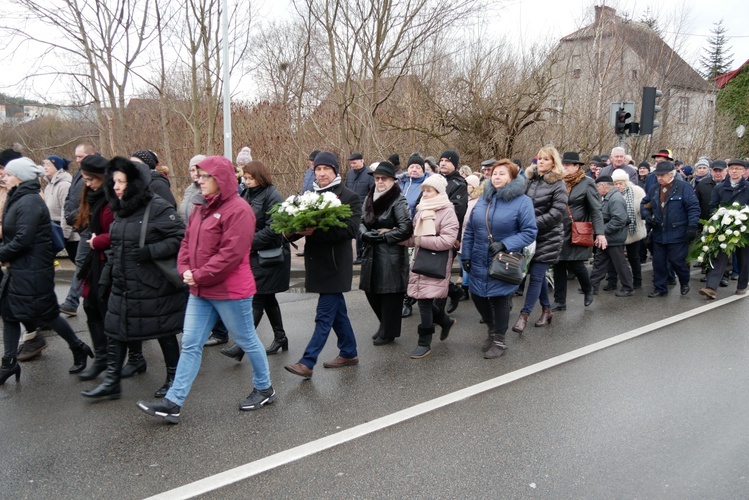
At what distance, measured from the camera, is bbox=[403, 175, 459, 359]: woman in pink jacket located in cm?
604

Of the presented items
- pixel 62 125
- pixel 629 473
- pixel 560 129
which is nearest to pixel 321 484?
pixel 629 473

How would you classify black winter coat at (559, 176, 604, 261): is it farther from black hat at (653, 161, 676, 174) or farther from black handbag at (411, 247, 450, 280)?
black handbag at (411, 247, 450, 280)

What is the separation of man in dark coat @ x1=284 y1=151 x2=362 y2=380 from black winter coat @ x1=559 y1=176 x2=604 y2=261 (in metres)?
3.72

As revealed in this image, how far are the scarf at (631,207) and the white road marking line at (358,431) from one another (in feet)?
11.0

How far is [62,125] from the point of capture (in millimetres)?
25188

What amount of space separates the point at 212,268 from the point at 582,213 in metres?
5.63

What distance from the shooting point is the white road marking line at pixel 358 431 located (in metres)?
3.67

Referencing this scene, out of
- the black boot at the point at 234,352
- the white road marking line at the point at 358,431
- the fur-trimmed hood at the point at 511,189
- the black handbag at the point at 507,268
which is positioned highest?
the fur-trimmed hood at the point at 511,189

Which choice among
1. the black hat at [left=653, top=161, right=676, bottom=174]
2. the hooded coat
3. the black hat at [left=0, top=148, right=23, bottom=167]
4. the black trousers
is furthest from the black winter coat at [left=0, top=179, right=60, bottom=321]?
the black hat at [left=653, top=161, right=676, bottom=174]

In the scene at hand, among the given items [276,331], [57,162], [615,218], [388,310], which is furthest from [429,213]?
[57,162]

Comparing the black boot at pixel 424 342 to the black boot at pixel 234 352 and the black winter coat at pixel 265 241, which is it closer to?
the black winter coat at pixel 265 241

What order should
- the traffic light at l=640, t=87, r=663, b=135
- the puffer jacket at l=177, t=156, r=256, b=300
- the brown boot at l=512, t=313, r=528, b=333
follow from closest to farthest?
the puffer jacket at l=177, t=156, r=256, b=300 → the brown boot at l=512, t=313, r=528, b=333 → the traffic light at l=640, t=87, r=663, b=135

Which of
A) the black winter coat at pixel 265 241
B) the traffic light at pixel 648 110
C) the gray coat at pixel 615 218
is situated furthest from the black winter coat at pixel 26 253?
the traffic light at pixel 648 110

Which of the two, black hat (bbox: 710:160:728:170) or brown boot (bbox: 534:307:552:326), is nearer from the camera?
brown boot (bbox: 534:307:552:326)
